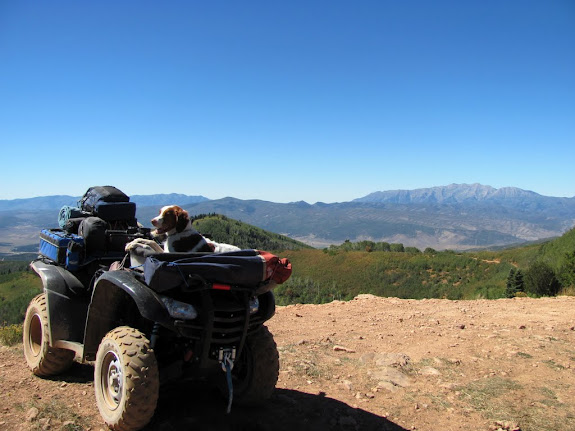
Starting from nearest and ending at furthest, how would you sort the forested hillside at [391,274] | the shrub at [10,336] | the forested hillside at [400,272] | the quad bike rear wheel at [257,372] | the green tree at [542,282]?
the quad bike rear wheel at [257,372], the shrub at [10,336], the green tree at [542,282], the forested hillside at [391,274], the forested hillside at [400,272]

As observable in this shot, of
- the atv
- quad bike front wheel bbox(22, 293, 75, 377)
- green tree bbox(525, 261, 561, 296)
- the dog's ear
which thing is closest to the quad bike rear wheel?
the atv

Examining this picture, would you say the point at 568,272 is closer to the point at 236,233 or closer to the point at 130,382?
the point at 130,382

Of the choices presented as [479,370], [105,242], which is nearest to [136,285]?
[105,242]

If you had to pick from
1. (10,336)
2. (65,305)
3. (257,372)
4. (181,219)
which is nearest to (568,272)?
(257,372)

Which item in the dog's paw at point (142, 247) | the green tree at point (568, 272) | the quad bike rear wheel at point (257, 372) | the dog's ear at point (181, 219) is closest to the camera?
the dog's paw at point (142, 247)

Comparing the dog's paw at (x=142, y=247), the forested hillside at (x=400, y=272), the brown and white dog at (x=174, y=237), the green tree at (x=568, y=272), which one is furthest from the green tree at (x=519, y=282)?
the dog's paw at (x=142, y=247)

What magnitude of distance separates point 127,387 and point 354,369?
3.09m

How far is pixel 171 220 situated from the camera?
12.1ft

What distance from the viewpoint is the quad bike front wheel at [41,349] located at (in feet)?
14.7

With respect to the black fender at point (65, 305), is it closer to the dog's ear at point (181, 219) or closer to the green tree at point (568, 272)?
the dog's ear at point (181, 219)

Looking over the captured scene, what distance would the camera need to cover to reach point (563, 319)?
26.0 ft

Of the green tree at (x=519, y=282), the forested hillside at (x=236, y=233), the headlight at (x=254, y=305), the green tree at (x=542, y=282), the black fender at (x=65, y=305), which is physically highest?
the headlight at (x=254, y=305)

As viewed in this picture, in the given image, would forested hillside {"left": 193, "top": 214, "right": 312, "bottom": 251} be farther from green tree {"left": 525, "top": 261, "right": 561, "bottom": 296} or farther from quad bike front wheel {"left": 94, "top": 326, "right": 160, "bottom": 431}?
quad bike front wheel {"left": 94, "top": 326, "right": 160, "bottom": 431}

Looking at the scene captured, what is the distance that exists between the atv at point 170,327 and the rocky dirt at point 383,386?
1.09 ft
